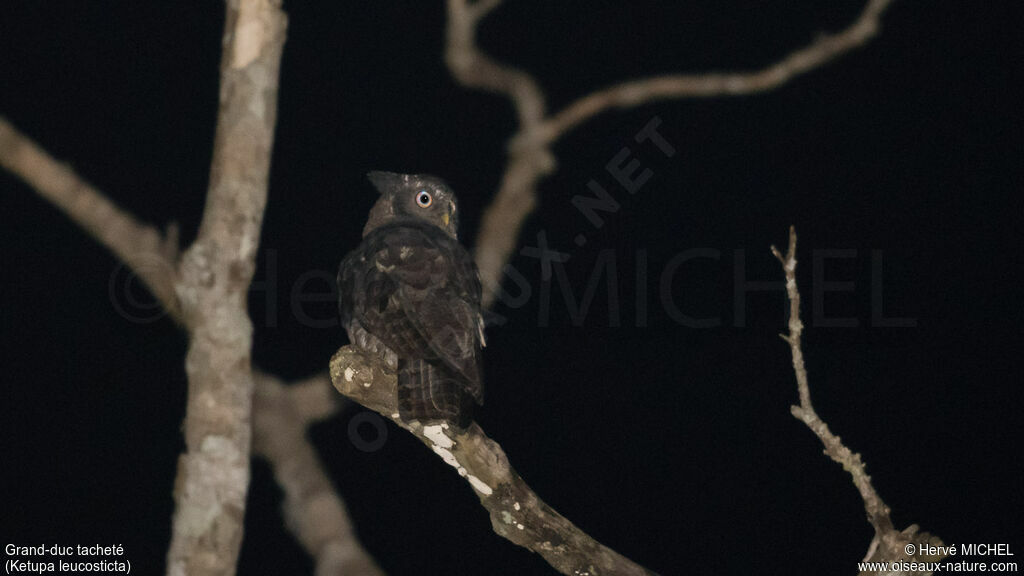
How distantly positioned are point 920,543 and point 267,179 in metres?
3.41

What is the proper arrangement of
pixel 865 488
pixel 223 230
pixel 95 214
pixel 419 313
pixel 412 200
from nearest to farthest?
pixel 865 488, pixel 419 313, pixel 412 200, pixel 223 230, pixel 95 214

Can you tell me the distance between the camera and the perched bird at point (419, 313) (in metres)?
2.89

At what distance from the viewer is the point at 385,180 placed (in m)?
4.00

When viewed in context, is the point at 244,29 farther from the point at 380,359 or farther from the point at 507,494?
the point at 507,494

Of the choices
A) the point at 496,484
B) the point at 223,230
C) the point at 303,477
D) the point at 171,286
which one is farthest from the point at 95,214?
the point at 496,484

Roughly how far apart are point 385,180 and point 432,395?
149 cm

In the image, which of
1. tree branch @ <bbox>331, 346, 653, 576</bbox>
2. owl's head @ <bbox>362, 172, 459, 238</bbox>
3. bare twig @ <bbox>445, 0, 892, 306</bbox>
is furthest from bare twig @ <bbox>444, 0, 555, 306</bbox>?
tree branch @ <bbox>331, 346, 653, 576</bbox>

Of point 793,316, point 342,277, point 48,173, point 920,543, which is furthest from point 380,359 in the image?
point 48,173

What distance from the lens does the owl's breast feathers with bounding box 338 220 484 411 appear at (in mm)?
2934

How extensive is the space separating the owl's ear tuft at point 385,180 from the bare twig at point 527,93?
4.51 feet

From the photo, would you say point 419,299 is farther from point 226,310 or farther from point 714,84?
point 714,84

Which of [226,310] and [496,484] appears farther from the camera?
[226,310]

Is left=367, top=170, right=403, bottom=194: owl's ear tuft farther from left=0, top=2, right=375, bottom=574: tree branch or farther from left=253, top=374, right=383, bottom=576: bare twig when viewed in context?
left=253, top=374, right=383, bottom=576: bare twig

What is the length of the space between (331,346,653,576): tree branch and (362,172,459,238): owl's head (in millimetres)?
1075
